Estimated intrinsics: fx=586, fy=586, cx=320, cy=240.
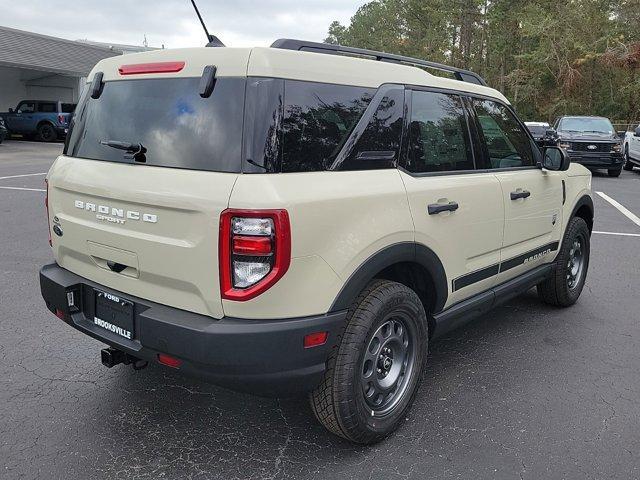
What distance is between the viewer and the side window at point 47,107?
24811mm

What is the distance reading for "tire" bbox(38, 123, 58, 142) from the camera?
24989 mm

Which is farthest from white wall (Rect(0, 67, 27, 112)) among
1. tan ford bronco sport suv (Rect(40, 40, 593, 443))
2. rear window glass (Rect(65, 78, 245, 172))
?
rear window glass (Rect(65, 78, 245, 172))

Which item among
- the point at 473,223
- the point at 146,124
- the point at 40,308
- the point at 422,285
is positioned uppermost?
the point at 146,124

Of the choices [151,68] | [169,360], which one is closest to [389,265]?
[169,360]

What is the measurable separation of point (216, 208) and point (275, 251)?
0.29m

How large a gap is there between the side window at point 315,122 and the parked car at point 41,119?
80.6 ft

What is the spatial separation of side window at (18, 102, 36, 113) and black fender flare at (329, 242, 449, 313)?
85.0 feet

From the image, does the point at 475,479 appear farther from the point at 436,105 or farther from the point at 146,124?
the point at 146,124

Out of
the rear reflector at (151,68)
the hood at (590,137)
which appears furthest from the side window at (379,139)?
the hood at (590,137)

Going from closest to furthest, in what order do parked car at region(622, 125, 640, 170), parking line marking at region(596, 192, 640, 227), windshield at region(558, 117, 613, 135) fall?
1. parking line marking at region(596, 192, 640, 227)
2. windshield at region(558, 117, 613, 135)
3. parked car at region(622, 125, 640, 170)

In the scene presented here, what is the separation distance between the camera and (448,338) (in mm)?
4398

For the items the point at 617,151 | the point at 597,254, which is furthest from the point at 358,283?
the point at 617,151

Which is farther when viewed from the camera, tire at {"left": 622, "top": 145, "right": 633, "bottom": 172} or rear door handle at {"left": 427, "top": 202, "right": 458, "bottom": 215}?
tire at {"left": 622, "top": 145, "right": 633, "bottom": 172}

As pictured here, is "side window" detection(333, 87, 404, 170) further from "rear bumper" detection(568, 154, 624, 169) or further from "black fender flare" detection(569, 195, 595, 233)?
"rear bumper" detection(568, 154, 624, 169)
